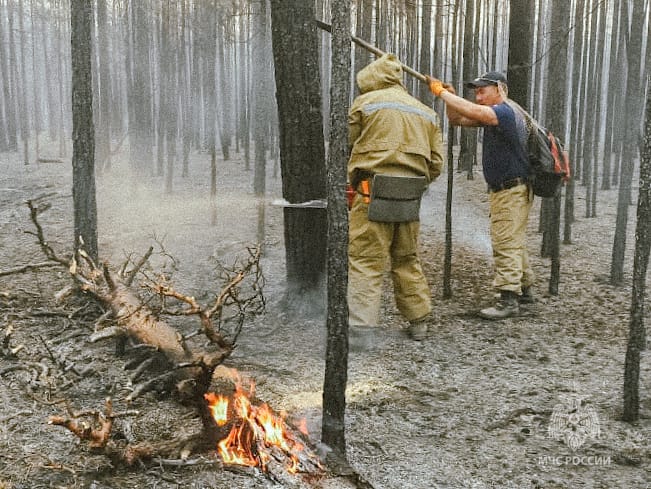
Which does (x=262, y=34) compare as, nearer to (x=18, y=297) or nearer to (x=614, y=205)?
(x=18, y=297)

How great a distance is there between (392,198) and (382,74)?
0.92m

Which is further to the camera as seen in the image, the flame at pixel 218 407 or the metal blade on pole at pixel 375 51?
the metal blade on pole at pixel 375 51

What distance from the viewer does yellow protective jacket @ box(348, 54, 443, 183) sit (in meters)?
4.22

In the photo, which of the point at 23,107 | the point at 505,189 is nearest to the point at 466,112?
the point at 505,189

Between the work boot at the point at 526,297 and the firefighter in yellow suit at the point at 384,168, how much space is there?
1269 millimetres

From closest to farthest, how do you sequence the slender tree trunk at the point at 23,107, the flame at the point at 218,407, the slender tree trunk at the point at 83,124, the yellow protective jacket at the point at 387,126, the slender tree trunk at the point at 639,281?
the flame at the point at 218,407
the slender tree trunk at the point at 639,281
the yellow protective jacket at the point at 387,126
the slender tree trunk at the point at 83,124
the slender tree trunk at the point at 23,107

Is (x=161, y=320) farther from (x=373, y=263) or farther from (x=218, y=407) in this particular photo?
(x=373, y=263)

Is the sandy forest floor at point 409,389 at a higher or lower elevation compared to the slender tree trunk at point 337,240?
lower

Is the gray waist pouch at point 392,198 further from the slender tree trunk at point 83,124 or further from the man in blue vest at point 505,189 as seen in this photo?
the slender tree trunk at point 83,124

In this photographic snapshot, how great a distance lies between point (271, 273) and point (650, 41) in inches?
296

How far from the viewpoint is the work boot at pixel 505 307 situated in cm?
495

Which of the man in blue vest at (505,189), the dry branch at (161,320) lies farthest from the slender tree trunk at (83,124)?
the man in blue vest at (505,189)

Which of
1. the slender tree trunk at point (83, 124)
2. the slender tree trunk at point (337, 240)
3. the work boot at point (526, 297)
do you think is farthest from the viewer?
the work boot at point (526, 297)

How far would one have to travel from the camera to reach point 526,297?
5371mm
